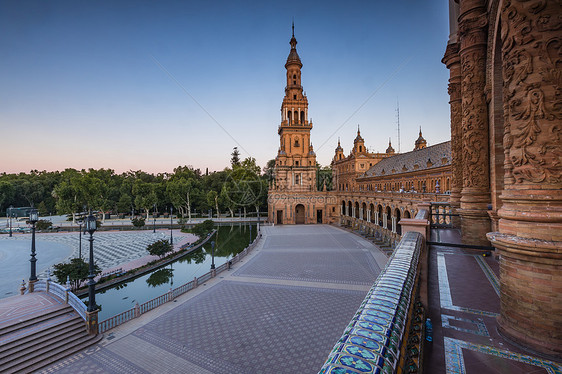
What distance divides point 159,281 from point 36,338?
10787 mm

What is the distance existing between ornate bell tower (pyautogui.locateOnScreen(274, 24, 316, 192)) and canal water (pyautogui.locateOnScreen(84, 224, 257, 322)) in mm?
18961

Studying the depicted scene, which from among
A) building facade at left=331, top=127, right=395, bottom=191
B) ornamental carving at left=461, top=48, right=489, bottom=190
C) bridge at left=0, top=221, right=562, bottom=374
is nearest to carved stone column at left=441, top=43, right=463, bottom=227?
bridge at left=0, top=221, right=562, bottom=374

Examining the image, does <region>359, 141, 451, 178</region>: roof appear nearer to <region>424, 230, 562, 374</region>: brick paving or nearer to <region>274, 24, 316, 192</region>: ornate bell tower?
<region>274, 24, 316, 192</region>: ornate bell tower

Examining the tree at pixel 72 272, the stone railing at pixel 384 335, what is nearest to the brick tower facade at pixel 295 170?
the tree at pixel 72 272

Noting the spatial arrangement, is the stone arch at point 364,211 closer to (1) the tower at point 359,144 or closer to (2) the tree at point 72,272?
(1) the tower at point 359,144

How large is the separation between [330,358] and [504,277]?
12.3ft

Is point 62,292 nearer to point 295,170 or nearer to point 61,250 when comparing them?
point 61,250

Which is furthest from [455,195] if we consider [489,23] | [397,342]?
[397,342]

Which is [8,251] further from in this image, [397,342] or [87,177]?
[397,342]

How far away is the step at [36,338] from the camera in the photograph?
910 cm

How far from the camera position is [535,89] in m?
4.11

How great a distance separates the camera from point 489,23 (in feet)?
31.3

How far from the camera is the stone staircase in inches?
355

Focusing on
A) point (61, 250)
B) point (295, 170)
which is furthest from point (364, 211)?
point (61, 250)
